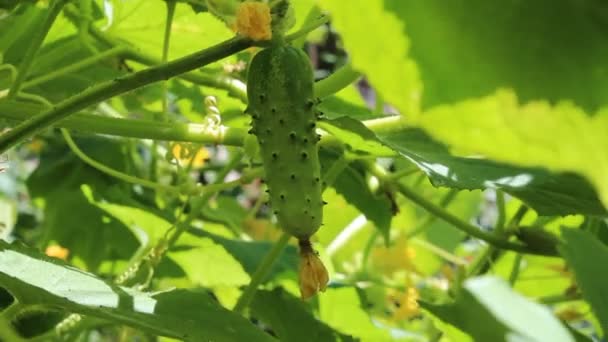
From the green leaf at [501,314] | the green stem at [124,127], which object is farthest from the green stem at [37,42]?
the green leaf at [501,314]

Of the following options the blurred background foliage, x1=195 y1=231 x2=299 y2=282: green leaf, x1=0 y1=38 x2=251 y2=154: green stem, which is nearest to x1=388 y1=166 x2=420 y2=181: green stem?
the blurred background foliage

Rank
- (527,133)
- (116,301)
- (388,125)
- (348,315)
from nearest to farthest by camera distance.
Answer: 1. (527,133)
2. (116,301)
3. (388,125)
4. (348,315)

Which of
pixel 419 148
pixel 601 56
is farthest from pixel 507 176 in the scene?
pixel 601 56

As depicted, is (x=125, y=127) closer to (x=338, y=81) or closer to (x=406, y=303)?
(x=338, y=81)

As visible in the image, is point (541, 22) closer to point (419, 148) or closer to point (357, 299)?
point (419, 148)

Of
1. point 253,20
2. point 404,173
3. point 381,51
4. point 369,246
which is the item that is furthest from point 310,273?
point 369,246

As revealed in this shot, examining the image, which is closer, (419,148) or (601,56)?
(601,56)
